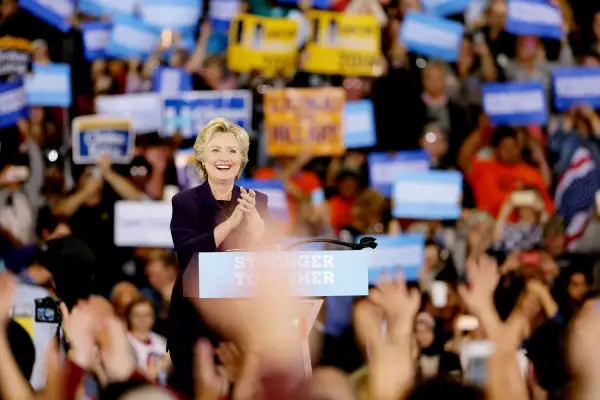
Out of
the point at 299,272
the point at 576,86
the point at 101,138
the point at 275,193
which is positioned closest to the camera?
the point at 299,272

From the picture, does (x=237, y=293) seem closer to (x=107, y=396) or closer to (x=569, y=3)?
(x=107, y=396)

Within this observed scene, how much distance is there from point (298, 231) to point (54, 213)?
5.57ft

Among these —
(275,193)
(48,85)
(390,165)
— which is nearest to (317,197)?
(275,193)

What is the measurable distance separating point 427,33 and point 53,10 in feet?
9.90

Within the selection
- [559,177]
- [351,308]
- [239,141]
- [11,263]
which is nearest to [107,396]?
[239,141]

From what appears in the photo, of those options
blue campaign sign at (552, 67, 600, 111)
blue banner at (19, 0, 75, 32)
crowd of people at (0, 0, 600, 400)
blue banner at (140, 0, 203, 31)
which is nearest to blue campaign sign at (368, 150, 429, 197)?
crowd of people at (0, 0, 600, 400)

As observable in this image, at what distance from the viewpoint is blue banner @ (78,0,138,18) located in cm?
1116

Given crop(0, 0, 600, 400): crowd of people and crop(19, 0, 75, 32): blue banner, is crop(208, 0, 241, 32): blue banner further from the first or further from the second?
crop(19, 0, 75, 32): blue banner

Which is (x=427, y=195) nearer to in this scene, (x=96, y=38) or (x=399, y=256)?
(x=399, y=256)

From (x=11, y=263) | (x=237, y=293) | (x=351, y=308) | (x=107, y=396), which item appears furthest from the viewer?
(x=11, y=263)

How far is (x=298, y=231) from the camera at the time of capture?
8.94 meters

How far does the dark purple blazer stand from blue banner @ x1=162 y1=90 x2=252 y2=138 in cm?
547

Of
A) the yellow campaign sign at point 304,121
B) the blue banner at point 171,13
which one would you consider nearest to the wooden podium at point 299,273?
the yellow campaign sign at point 304,121

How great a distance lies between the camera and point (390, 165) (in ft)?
33.3
